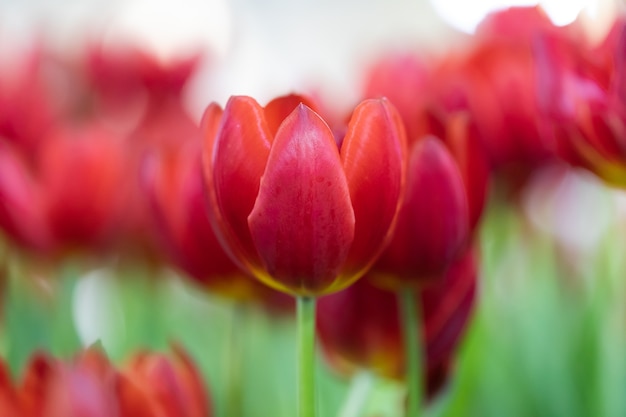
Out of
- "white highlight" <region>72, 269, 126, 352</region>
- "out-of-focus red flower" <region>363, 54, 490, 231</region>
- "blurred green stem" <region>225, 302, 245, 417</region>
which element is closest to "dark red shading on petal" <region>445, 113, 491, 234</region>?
"out-of-focus red flower" <region>363, 54, 490, 231</region>

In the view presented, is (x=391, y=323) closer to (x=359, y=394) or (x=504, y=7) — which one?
(x=359, y=394)

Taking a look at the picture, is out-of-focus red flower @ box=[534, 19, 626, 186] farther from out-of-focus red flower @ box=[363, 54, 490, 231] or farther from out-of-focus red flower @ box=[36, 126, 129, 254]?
out-of-focus red flower @ box=[36, 126, 129, 254]

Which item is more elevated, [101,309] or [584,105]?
[584,105]

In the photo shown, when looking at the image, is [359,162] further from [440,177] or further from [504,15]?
[504,15]

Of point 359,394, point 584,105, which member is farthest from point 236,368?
point 584,105

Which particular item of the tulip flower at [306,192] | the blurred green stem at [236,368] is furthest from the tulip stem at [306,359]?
the blurred green stem at [236,368]

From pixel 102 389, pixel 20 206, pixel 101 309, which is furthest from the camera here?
pixel 101 309
